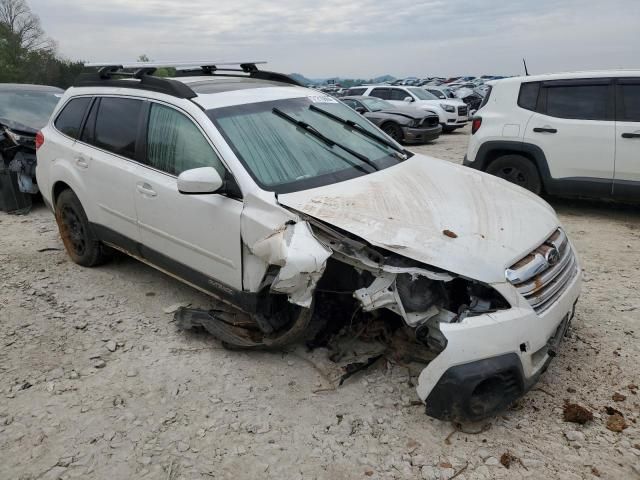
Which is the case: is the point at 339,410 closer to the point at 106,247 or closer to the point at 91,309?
the point at 91,309

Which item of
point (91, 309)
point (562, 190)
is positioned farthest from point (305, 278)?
point (562, 190)

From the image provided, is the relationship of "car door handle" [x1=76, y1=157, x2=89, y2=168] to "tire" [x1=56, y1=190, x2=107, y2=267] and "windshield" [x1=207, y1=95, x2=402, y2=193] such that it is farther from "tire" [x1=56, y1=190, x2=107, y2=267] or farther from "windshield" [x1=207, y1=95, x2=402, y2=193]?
"windshield" [x1=207, y1=95, x2=402, y2=193]

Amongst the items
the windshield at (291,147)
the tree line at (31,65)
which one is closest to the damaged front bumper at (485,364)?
the windshield at (291,147)

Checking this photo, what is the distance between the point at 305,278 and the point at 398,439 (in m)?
0.97

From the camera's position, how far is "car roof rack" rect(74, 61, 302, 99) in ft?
12.3

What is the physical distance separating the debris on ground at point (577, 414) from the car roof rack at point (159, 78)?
3035 millimetres

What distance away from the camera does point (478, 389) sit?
8.75ft

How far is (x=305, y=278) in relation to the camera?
2.81 m

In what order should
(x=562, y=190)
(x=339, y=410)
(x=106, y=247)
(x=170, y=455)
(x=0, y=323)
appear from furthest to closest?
(x=562, y=190) → (x=106, y=247) → (x=0, y=323) → (x=339, y=410) → (x=170, y=455)

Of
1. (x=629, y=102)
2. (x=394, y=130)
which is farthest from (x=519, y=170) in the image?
(x=394, y=130)

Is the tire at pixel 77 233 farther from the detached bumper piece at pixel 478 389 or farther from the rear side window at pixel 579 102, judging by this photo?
the rear side window at pixel 579 102

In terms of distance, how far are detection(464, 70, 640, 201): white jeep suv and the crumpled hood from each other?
3.12 metres

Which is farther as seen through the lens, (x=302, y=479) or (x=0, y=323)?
(x=0, y=323)

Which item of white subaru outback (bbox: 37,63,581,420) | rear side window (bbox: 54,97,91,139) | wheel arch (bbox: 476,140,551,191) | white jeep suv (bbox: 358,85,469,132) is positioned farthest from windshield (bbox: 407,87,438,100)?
rear side window (bbox: 54,97,91,139)
